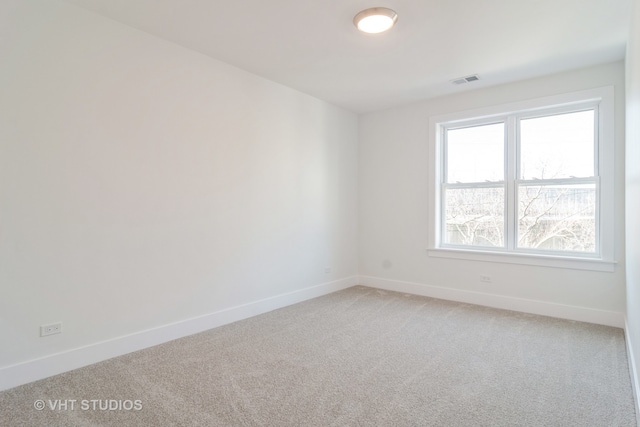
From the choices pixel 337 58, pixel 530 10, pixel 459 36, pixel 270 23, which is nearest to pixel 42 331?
pixel 270 23

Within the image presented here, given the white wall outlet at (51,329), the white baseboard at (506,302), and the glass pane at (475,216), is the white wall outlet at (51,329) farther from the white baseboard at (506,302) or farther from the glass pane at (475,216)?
the glass pane at (475,216)

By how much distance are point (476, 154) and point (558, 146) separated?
2.96ft

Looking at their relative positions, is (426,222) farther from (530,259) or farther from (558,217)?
(558,217)

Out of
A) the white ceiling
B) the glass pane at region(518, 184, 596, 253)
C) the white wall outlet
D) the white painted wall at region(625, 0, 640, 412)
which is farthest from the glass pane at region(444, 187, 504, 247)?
the white wall outlet

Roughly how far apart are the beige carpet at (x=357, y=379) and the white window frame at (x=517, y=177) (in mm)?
714

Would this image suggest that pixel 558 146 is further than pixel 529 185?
No

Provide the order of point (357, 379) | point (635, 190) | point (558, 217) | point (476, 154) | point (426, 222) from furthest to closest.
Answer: point (426, 222)
point (476, 154)
point (558, 217)
point (357, 379)
point (635, 190)

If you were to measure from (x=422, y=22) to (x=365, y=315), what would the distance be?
292 centimetres

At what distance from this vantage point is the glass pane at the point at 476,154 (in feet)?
14.6

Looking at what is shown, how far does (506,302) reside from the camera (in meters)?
4.19

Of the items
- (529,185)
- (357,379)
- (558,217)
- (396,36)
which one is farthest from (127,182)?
(558,217)

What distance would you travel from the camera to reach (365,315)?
3936mm

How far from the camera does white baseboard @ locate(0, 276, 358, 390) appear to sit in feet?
7.77

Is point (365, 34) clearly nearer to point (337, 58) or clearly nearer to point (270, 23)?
point (337, 58)
